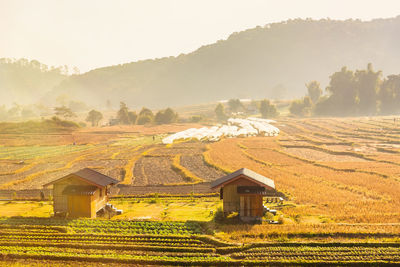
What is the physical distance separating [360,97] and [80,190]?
572ft

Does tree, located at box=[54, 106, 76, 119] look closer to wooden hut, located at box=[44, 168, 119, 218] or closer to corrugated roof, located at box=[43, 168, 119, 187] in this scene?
corrugated roof, located at box=[43, 168, 119, 187]

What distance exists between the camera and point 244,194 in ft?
96.1

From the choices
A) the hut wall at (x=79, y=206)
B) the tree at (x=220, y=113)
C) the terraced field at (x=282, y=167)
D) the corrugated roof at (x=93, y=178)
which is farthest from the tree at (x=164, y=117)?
the hut wall at (x=79, y=206)

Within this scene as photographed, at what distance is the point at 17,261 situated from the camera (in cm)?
2086

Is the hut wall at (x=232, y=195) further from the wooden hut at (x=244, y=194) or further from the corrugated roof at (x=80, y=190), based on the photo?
the corrugated roof at (x=80, y=190)

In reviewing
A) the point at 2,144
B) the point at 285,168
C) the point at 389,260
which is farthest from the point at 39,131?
the point at 389,260

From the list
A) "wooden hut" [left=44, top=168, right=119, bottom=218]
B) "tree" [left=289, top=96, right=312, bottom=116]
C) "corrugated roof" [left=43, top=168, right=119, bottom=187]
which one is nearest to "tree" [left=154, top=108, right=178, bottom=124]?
"tree" [left=289, top=96, right=312, bottom=116]

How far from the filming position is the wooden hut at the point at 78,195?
30.4 meters

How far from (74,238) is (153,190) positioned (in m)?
18.5

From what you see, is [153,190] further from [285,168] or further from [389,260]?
[389,260]

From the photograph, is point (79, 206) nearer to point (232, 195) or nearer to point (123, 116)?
point (232, 195)

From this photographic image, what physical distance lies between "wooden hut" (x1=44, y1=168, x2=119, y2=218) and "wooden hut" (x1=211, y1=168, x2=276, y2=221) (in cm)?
1233

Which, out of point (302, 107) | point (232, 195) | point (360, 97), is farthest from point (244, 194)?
point (360, 97)

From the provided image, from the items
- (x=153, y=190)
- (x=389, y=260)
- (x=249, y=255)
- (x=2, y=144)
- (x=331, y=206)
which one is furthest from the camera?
(x=2, y=144)
